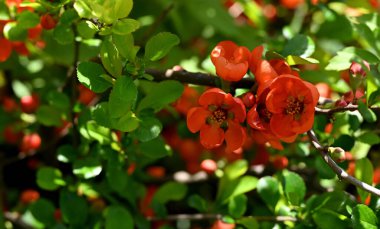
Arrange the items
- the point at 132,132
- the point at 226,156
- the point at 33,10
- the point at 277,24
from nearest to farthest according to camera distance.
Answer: the point at 132,132, the point at 33,10, the point at 226,156, the point at 277,24

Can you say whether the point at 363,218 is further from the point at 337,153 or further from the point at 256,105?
the point at 256,105

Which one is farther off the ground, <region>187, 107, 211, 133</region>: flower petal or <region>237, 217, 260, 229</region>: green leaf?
<region>187, 107, 211, 133</region>: flower petal

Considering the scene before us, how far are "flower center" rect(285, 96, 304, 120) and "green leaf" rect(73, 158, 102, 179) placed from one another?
0.42 metres

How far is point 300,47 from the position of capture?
108cm

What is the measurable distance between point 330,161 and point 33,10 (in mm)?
684

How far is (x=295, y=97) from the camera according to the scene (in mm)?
934

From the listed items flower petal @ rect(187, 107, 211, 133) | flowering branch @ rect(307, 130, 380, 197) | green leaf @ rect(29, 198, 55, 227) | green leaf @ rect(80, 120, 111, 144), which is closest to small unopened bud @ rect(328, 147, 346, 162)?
flowering branch @ rect(307, 130, 380, 197)

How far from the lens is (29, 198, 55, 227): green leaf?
1.23 metres

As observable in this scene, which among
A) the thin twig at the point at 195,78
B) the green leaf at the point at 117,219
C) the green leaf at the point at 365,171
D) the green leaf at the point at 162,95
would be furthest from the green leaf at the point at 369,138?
the green leaf at the point at 117,219

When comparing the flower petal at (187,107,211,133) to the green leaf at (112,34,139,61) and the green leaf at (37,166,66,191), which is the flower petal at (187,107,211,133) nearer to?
the green leaf at (112,34,139,61)

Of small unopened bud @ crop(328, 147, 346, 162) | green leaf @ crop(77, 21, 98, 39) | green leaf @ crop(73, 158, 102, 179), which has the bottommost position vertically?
green leaf @ crop(73, 158, 102, 179)

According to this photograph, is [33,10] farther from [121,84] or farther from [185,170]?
[185,170]

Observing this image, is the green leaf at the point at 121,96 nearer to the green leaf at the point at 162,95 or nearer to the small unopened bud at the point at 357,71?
the green leaf at the point at 162,95

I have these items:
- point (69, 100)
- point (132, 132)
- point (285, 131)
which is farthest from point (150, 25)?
point (285, 131)
